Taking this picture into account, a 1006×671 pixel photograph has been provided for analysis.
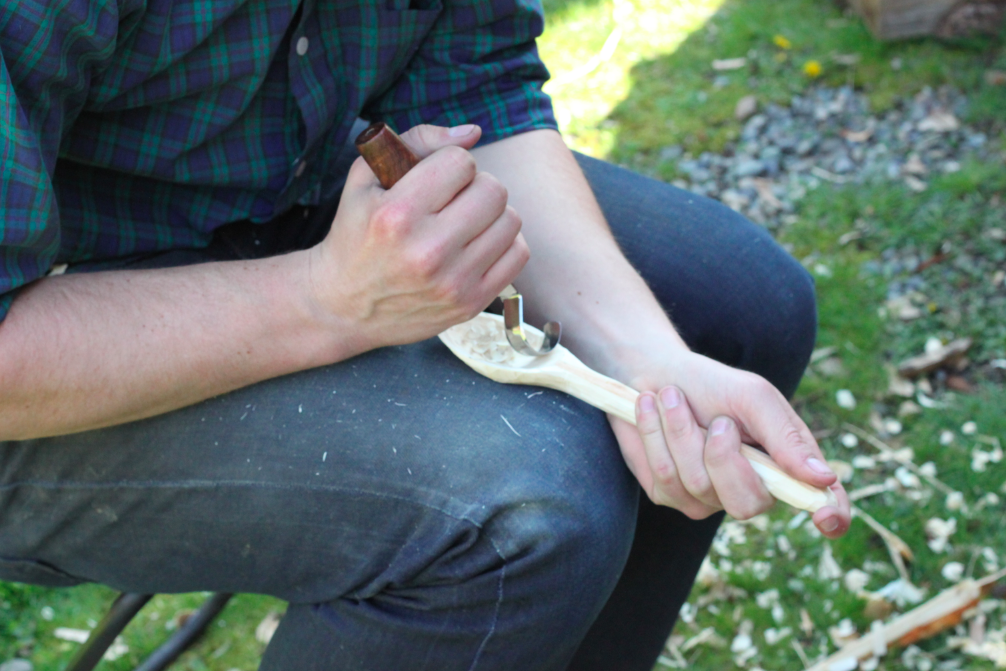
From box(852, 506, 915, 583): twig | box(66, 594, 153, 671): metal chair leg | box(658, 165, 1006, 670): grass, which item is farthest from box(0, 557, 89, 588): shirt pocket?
box(852, 506, 915, 583): twig

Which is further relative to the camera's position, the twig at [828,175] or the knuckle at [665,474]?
the twig at [828,175]

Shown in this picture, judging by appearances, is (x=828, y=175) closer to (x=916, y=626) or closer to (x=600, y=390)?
(x=916, y=626)

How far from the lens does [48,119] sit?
2.65 ft

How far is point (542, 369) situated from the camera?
0.95 m

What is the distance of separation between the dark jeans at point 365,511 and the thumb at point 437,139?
233 millimetres

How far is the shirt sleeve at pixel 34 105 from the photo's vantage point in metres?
0.73

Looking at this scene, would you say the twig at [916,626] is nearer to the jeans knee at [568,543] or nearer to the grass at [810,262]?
the grass at [810,262]

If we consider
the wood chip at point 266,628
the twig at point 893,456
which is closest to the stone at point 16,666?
the wood chip at point 266,628

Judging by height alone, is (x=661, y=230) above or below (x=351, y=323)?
below

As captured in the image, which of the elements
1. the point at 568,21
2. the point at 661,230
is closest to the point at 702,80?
the point at 568,21

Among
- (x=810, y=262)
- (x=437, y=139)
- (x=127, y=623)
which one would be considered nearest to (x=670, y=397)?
(x=437, y=139)

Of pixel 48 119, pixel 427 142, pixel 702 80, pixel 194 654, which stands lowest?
pixel 194 654

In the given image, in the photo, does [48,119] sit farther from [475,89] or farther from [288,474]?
[475,89]

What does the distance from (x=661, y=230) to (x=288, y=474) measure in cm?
61
